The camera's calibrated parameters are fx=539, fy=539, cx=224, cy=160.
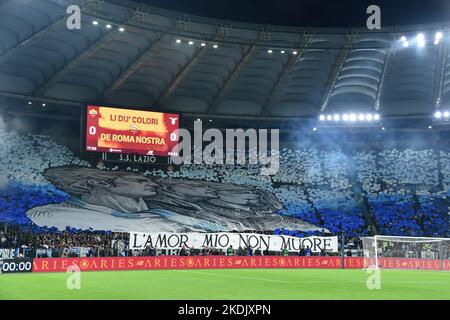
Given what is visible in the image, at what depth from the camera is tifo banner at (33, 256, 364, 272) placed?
105ft

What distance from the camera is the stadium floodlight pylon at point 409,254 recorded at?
37562 millimetres

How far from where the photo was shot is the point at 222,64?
53812mm

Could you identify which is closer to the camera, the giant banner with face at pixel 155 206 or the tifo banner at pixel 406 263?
the tifo banner at pixel 406 263

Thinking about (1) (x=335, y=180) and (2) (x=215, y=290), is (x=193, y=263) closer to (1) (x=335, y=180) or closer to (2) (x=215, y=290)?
(2) (x=215, y=290)

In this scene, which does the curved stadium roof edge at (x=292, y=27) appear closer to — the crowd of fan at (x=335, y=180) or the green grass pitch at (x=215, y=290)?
the crowd of fan at (x=335, y=180)

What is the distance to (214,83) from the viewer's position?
52938 mm

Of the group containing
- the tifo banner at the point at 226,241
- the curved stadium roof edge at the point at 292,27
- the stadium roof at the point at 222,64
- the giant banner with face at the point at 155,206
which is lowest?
the tifo banner at the point at 226,241

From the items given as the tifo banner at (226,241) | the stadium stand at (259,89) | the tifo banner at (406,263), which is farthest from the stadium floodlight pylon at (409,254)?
the stadium stand at (259,89)

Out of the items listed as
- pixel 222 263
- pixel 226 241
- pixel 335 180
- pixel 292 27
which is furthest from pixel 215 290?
pixel 292 27

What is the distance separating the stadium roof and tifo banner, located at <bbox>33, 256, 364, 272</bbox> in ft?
54.2

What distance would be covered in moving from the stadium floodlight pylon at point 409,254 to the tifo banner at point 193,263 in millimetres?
1556

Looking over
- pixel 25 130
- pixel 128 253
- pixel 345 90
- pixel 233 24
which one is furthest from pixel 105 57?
pixel 345 90

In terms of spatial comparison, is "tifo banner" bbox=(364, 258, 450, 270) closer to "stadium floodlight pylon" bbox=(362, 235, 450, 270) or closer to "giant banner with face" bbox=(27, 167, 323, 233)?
"stadium floodlight pylon" bbox=(362, 235, 450, 270)

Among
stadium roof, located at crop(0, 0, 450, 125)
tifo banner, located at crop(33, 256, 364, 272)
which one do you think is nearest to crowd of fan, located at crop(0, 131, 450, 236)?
stadium roof, located at crop(0, 0, 450, 125)
